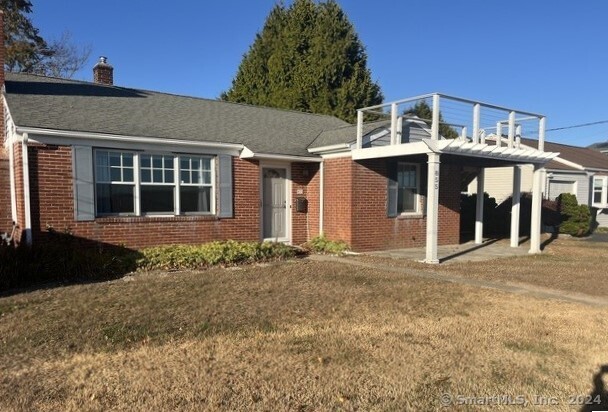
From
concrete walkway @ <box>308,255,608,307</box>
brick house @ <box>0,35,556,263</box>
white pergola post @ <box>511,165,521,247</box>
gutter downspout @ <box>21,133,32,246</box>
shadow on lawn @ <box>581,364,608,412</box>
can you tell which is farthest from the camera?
white pergola post @ <box>511,165,521,247</box>

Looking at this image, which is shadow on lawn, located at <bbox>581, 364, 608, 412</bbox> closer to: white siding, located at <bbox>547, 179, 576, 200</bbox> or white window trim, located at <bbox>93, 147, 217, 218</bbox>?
white window trim, located at <bbox>93, 147, 217, 218</bbox>

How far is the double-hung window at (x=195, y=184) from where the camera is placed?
1061 cm

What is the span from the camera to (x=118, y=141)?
9523 millimetres

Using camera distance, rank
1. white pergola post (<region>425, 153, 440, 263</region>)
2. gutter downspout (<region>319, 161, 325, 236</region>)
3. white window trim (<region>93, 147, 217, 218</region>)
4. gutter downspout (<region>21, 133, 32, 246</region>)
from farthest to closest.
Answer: gutter downspout (<region>319, 161, 325, 236</region>) → white pergola post (<region>425, 153, 440, 263</region>) → white window trim (<region>93, 147, 217, 218</region>) → gutter downspout (<region>21, 133, 32, 246</region>)

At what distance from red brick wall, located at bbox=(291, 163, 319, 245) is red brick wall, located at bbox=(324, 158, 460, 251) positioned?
394 millimetres

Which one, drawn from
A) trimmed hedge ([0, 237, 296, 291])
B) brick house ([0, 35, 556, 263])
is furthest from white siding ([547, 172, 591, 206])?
trimmed hedge ([0, 237, 296, 291])

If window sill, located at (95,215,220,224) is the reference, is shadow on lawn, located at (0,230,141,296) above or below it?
below

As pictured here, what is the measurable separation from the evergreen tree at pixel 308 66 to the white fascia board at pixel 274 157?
14.6 m

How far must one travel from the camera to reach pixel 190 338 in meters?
4.95

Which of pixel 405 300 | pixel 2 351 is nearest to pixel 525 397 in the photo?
pixel 405 300

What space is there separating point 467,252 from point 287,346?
9.03 meters

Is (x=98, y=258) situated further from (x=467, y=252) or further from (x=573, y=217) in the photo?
(x=573, y=217)

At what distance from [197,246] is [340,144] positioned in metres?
4.49

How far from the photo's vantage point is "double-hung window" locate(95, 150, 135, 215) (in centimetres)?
953
